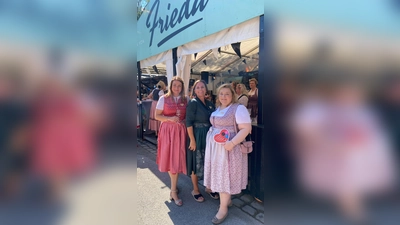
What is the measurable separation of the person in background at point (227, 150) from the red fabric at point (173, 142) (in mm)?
504

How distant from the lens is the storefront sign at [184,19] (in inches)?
102

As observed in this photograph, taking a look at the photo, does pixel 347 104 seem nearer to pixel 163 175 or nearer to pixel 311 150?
pixel 311 150

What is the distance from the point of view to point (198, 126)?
2.40 metres

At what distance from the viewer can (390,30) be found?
58 centimetres

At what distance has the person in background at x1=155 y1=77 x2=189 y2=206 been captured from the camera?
2.51 metres

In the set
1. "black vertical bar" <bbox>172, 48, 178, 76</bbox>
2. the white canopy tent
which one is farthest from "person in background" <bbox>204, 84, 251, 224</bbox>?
"black vertical bar" <bbox>172, 48, 178, 76</bbox>

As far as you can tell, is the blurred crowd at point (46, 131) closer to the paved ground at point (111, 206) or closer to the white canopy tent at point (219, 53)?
the paved ground at point (111, 206)

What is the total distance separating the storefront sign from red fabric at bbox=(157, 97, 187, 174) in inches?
56.8

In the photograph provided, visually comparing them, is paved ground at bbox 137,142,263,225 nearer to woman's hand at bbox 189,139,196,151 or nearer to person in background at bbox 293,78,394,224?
woman's hand at bbox 189,139,196,151

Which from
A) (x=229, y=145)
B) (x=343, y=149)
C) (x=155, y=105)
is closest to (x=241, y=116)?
(x=229, y=145)

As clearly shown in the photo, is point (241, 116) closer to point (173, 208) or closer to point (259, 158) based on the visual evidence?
point (259, 158)

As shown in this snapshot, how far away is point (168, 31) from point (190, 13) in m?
0.88

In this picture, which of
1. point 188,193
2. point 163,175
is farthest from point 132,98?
point 163,175

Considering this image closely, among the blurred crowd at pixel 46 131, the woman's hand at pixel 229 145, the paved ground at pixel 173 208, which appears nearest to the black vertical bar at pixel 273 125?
the blurred crowd at pixel 46 131
